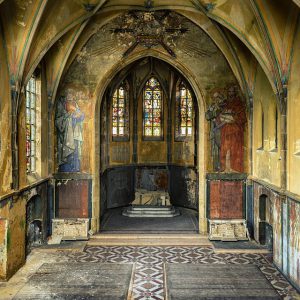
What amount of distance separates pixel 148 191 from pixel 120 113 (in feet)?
14.7

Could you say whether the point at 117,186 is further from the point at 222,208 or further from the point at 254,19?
the point at 254,19

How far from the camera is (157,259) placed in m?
12.0

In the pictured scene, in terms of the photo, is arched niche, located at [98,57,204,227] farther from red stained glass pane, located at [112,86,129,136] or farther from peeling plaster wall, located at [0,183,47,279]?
peeling plaster wall, located at [0,183,47,279]

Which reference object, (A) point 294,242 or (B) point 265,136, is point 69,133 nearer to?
(B) point 265,136

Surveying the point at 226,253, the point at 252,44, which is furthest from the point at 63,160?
the point at 252,44

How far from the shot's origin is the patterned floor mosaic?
9.71 metres

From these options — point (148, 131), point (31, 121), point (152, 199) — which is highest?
point (148, 131)

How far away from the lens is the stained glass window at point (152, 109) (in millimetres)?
20516

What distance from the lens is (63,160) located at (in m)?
14.6

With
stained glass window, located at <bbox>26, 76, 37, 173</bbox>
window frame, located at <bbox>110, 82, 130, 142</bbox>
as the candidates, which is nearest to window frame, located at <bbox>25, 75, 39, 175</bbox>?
stained glass window, located at <bbox>26, 76, 37, 173</bbox>

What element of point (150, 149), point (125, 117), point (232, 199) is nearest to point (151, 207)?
point (150, 149)

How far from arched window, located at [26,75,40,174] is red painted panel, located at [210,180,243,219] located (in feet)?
22.7

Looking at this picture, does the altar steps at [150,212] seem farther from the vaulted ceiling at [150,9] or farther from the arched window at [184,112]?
the vaulted ceiling at [150,9]

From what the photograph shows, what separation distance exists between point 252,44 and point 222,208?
21.2 feet
